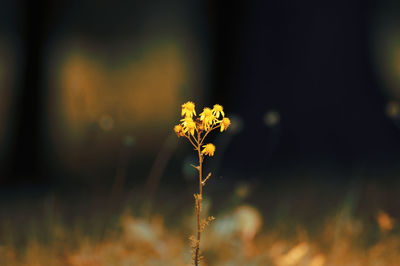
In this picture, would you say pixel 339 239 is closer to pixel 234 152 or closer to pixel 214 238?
pixel 214 238

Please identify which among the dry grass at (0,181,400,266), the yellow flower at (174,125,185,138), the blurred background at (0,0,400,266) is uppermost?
the blurred background at (0,0,400,266)

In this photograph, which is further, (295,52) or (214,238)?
(295,52)

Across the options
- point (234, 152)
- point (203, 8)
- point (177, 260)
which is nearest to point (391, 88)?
point (234, 152)

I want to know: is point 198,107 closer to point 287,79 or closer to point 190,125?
point 287,79

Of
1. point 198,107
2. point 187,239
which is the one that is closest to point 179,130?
point 187,239

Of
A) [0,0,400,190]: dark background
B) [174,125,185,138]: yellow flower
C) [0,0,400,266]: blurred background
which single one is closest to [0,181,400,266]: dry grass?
[0,0,400,266]: blurred background

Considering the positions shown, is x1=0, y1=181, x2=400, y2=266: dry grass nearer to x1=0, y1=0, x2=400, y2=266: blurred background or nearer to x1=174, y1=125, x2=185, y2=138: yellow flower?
x1=0, y1=0, x2=400, y2=266: blurred background

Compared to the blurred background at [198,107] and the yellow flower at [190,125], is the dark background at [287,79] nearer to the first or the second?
the blurred background at [198,107]
